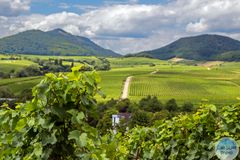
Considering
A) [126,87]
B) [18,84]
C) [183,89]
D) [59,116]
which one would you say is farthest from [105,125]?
[183,89]

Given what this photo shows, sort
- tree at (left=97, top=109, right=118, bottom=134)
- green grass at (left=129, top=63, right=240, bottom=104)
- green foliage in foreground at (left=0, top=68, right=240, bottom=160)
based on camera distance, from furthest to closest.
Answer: green grass at (left=129, top=63, right=240, bottom=104), tree at (left=97, top=109, right=118, bottom=134), green foliage in foreground at (left=0, top=68, right=240, bottom=160)

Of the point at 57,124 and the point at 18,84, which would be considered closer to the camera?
the point at 57,124

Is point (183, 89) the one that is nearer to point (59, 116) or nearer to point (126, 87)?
point (126, 87)

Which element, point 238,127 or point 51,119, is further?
point 238,127

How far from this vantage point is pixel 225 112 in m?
6.27

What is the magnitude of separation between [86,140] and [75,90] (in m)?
0.63

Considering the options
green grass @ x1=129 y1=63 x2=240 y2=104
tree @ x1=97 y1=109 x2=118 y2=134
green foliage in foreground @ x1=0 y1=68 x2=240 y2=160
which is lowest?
green grass @ x1=129 y1=63 x2=240 y2=104

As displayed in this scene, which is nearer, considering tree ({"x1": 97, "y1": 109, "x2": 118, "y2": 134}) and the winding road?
tree ({"x1": 97, "y1": 109, "x2": 118, "y2": 134})

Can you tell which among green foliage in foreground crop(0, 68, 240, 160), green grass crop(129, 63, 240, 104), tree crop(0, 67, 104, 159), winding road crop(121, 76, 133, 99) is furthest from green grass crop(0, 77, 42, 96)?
tree crop(0, 67, 104, 159)

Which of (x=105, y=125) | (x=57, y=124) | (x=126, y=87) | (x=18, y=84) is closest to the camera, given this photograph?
(x=57, y=124)

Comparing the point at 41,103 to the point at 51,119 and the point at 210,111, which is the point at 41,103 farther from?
the point at 210,111

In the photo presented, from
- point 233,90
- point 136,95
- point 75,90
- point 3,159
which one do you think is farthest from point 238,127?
point 233,90

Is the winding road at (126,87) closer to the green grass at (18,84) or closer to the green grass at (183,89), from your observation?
the green grass at (183,89)

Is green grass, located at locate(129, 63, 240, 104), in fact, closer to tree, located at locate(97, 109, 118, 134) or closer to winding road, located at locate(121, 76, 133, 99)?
winding road, located at locate(121, 76, 133, 99)
